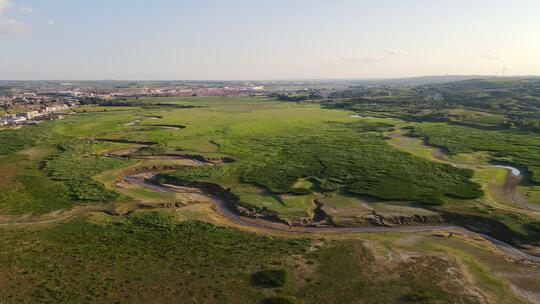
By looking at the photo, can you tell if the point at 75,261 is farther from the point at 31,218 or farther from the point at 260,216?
the point at 260,216

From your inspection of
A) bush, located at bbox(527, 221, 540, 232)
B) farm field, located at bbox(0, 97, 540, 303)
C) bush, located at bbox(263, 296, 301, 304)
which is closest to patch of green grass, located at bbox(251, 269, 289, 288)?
farm field, located at bbox(0, 97, 540, 303)

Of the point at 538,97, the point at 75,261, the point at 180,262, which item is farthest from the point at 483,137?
the point at 538,97

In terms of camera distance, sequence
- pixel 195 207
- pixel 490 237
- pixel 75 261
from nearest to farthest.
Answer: pixel 75 261, pixel 490 237, pixel 195 207

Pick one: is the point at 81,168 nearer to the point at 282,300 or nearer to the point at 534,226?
the point at 282,300

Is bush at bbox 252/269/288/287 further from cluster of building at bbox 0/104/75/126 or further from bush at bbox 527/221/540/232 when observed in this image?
cluster of building at bbox 0/104/75/126

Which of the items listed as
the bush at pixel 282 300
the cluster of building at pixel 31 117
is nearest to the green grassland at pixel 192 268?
the bush at pixel 282 300

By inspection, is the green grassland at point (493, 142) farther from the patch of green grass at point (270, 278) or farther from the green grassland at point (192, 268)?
the patch of green grass at point (270, 278)
